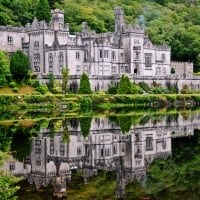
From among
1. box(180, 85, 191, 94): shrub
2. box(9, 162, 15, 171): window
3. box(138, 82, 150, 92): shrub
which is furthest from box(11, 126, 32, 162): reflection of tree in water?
box(180, 85, 191, 94): shrub

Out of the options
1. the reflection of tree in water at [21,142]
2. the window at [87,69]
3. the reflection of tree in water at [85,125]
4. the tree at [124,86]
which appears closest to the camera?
the reflection of tree in water at [21,142]

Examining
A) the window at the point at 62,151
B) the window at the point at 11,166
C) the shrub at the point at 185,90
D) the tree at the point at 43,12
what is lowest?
the window at the point at 62,151

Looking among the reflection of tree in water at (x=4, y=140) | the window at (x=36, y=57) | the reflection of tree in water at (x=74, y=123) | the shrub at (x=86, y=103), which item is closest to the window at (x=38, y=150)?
the reflection of tree in water at (x=4, y=140)

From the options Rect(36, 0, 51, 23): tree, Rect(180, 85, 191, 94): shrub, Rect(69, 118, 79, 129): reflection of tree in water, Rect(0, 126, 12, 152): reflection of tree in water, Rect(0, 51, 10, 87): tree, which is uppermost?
Rect(36, 0, 51, 23): tree

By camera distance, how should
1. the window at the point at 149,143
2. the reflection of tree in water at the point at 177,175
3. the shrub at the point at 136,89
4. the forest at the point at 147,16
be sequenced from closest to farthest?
the reflection of tree in water at the point at 177,175, the window at the point at 149,143, the shrub at the point at 136,89, the forest at the point at 147,16

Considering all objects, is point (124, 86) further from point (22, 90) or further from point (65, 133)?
point (65, 133)

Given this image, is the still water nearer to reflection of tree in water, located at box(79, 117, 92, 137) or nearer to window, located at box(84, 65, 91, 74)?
reflection of tree in water, located at box(79, 117, 92, 137)

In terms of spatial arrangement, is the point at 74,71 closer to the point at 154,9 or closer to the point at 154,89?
the point at 154,89

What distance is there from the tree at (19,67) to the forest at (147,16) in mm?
21930

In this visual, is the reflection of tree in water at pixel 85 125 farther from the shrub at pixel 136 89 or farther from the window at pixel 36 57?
the window at pixel 36 57

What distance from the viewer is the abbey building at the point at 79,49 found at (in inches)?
2980

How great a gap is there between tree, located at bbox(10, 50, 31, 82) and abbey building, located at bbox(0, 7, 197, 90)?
10.4 feet

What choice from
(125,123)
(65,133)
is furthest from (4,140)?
(125,123)

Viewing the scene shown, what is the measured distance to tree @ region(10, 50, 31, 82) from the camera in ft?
226
